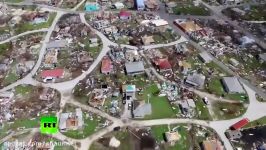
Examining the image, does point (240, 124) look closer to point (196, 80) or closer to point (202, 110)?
point (202, 110)

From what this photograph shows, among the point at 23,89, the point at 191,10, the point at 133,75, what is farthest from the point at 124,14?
the point at 23,89

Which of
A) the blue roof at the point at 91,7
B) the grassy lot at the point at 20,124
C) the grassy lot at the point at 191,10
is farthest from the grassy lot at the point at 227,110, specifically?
the blue roof at the point at 91,7

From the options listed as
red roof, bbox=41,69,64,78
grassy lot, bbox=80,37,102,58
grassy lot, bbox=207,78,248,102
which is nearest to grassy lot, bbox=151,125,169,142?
grassy lot, bbox=207,78,248,102

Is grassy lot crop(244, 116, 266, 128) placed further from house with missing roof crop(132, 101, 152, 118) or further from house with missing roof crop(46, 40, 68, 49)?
house with missing roof crop(46, 40, 68, 49)

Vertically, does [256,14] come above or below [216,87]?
above

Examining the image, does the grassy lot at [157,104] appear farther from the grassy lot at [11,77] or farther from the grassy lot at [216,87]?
the grassy lot at [11,77]

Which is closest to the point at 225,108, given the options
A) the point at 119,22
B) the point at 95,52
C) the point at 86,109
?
the point at 86,109
